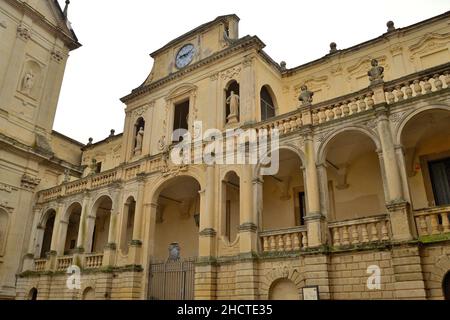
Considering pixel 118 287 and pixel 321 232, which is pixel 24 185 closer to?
pixel 118 287

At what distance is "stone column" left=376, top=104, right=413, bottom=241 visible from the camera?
9.96 m

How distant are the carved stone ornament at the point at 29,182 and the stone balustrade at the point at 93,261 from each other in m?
6.86

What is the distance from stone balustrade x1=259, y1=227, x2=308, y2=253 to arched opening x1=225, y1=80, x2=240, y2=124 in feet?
17.5

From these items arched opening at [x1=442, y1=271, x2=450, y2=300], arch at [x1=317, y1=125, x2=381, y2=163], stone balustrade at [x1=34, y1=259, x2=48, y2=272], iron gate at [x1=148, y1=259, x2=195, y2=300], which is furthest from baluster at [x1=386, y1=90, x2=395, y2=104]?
stone balustrade at [x1=34, y1=259, x2=48, y2=272]

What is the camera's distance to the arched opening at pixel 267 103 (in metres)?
16.6

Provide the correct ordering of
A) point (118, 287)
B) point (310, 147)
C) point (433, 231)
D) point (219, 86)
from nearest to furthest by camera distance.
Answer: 1. point (433, 231)
2. point (310, 147)
3. point (118, 287)
4. point (219, 86)

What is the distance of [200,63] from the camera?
59.9ft

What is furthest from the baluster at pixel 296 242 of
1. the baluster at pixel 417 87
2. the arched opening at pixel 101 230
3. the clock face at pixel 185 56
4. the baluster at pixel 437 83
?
the arched opening at pixel 101 230

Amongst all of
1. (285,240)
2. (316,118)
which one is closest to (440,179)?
(316,118)

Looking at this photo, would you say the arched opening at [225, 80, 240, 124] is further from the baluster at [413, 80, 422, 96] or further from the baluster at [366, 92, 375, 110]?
the baluster at [413, 80, 422, 96]

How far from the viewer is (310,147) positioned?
500 inches

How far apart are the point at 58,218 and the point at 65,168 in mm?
4945
